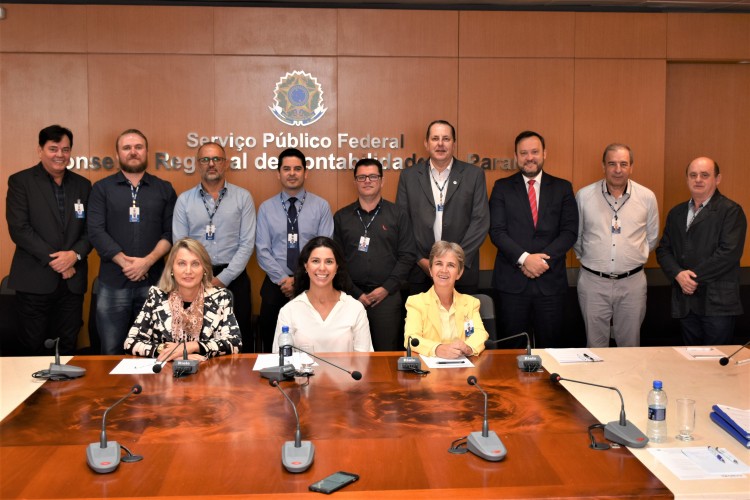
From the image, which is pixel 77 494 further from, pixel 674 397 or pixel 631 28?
pixel 631 28

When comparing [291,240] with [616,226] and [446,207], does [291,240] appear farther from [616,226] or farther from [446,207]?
[616,226]

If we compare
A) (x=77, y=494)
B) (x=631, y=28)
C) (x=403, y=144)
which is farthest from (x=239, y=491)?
(x=631, y=28)

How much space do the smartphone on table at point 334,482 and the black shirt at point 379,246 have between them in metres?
2.90

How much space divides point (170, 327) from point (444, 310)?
5.08ft

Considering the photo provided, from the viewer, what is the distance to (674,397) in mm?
3275

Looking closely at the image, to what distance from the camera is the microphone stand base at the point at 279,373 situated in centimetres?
352

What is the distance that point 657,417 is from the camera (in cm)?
279

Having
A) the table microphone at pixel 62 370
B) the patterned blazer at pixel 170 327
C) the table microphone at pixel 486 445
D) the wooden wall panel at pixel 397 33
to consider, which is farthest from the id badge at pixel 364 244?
the table microphone at pixel 486 445

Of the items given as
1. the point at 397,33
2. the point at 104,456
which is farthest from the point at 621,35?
the point at 104,456

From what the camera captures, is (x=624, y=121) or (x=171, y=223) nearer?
(x=171, y=223)

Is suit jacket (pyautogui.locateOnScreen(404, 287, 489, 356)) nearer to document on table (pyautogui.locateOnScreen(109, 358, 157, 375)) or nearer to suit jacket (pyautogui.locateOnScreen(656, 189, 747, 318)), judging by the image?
document on table (pyautogui.locateOnScreen(109, 358, 157, 375))

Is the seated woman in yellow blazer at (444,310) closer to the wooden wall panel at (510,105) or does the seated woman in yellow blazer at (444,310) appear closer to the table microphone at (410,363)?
the table microphone at (410,363)

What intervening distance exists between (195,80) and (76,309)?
2341mm

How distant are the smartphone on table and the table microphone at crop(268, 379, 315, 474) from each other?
0.10 metres
